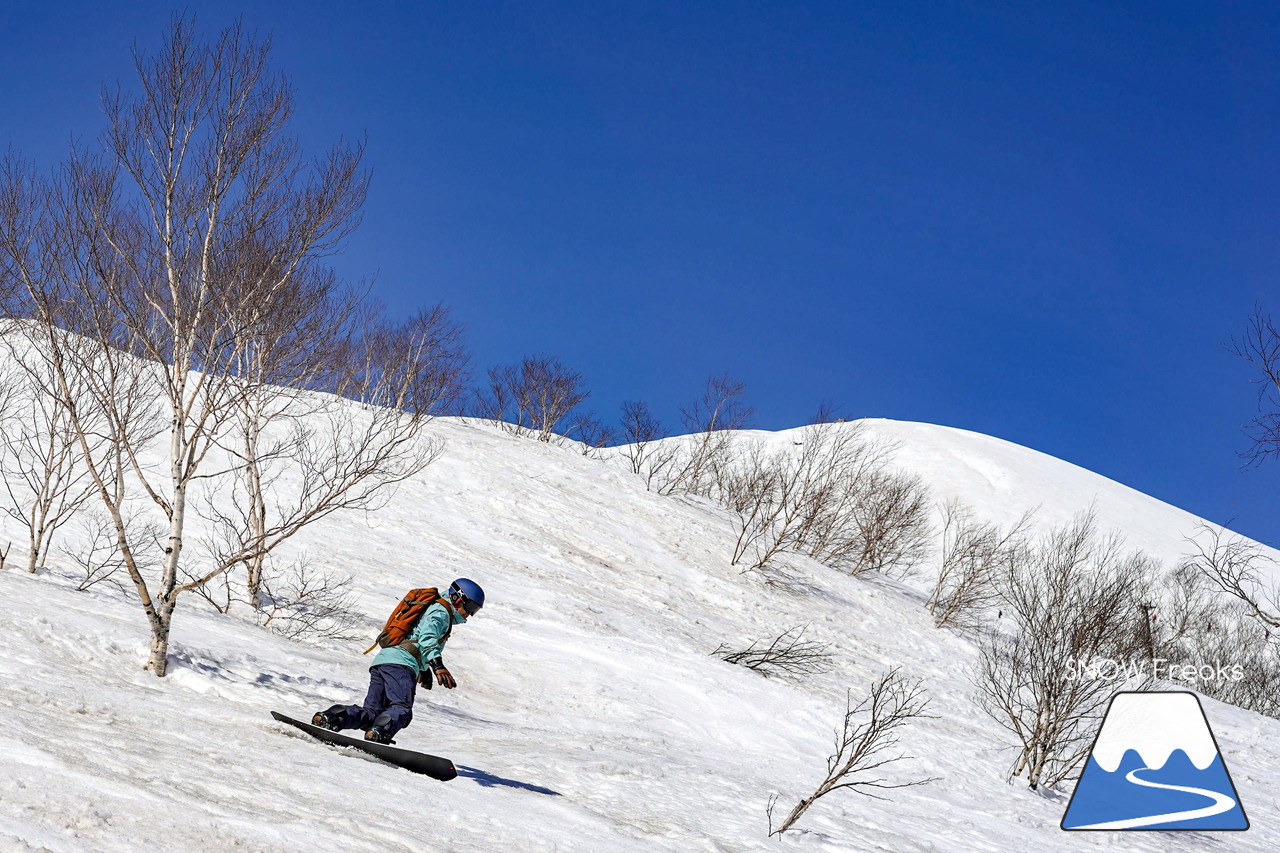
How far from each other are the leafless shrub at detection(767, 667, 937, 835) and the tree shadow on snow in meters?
1.86

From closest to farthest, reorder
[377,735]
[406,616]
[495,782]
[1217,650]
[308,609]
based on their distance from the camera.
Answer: [377,735], [406,616], [495,782], [308,609], [1217,650]

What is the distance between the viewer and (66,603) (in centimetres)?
1118

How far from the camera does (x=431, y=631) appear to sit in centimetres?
675

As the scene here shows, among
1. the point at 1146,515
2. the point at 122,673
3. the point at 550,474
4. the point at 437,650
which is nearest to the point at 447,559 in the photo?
the point at 550,474

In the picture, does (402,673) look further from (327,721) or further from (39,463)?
(39,463)

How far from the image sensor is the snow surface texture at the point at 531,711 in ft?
15.7

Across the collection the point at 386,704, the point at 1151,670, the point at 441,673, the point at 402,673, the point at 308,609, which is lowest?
the point at 308,609

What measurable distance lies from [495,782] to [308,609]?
32.2 ft

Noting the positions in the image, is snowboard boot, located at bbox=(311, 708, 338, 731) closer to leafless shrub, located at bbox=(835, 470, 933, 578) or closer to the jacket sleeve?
the jacket sleeve

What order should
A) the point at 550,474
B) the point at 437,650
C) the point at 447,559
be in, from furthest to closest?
1. the point at 550,474
2. the point at 447,559
3. the point at 437,650

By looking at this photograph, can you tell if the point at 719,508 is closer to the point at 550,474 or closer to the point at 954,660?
the point at 550,474

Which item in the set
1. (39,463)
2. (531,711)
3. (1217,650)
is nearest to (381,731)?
(531,711)

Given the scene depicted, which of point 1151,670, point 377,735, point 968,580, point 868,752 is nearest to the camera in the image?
point 377,735

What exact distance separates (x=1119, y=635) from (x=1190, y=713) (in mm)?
3603
